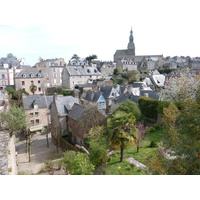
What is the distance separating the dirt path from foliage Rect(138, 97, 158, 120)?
8.39 metres

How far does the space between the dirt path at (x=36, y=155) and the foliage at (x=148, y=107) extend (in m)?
8.39

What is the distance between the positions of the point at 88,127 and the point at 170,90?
31.3ft

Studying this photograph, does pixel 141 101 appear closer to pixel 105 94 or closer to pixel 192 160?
pixel 105 94

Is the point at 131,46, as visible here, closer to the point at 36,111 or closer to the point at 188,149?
the point at 36,111

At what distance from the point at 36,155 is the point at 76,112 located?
4.76m

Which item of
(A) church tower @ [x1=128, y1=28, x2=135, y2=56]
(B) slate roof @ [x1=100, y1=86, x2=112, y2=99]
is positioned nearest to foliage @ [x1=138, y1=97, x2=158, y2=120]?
(B) slate roof @ [x1=100, y1=86, x2=112, y2=99]

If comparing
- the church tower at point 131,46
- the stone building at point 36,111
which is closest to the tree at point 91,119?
the stone building at point 36,111

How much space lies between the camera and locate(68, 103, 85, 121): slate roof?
557 inches

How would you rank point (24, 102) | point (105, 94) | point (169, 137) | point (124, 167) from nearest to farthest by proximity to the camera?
point (169, 137)
point (124, 167)
point (24, 102)
point (105, 94)

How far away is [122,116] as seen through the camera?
8.34 metres

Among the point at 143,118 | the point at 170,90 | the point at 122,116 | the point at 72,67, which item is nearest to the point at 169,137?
the point at 122,116

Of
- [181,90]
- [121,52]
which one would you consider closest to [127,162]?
[181,90]

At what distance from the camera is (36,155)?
13.8 m

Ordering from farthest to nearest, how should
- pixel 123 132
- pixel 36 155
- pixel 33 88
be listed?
pixel 33 88 → pixel 36 155 → pixel 123 132
